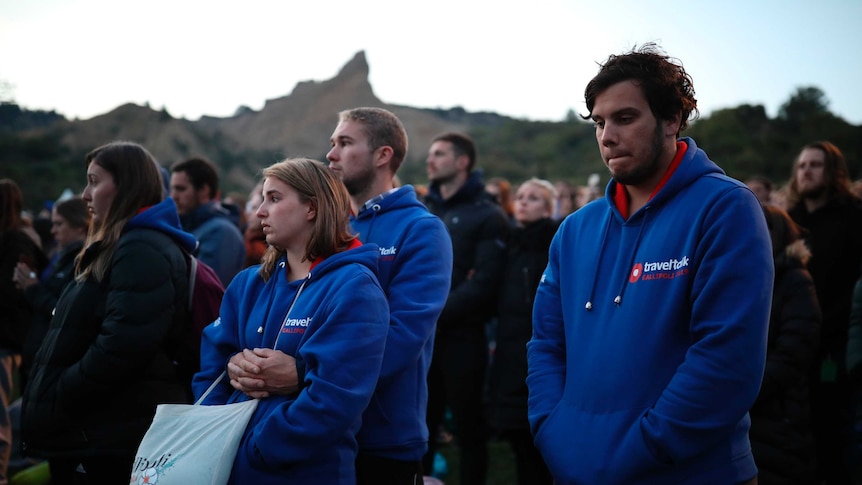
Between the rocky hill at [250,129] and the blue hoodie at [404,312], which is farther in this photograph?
the rocky hill at [250,129]

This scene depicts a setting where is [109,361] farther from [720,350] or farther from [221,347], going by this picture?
[720,350]

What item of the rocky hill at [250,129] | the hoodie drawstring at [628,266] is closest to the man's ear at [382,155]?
the hoodie drawstring at [628,266]

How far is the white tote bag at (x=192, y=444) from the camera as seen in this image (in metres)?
2.72

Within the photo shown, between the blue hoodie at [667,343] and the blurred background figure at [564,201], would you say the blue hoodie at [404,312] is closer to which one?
the blue hoodie at [667,343]

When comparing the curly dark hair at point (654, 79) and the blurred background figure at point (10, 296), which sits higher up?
the curly dark hair at point (654, 79)

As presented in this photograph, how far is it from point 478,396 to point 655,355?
3765 millimetres

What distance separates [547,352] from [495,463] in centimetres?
472

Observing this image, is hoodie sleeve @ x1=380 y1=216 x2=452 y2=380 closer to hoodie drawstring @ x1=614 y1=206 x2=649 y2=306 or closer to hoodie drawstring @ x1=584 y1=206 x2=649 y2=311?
hoodie drawstring @ x1=584 y1=206 x2=649 y2=311

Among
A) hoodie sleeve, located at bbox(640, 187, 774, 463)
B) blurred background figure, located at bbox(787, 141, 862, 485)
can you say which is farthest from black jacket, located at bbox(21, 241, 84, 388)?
blurred background figure, located at bbox(787, 141, 862, 485)

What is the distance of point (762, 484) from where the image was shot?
406 cm

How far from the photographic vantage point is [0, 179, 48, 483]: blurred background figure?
5.49m

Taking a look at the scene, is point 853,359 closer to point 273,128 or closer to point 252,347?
point 252,347

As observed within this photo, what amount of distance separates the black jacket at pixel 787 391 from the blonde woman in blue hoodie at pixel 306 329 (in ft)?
7.89

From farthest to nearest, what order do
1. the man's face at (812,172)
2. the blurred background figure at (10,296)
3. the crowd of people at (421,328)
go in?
the man's face at (812,172) → the blurred background figure at (10,296) → the crowd of people at (421,328)
